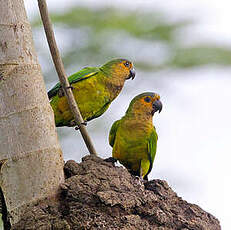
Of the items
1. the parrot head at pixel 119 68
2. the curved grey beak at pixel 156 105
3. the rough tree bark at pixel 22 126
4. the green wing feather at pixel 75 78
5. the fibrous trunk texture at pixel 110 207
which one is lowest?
the fibrous trunk texture at pixel 110 207

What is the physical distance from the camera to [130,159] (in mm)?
4734

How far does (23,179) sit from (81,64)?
488 cm

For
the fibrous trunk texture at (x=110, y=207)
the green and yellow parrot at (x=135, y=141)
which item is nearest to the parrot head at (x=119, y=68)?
the green and yellow parrot at (x=135, y=141)

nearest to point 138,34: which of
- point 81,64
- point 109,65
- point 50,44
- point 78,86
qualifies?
point 81,64

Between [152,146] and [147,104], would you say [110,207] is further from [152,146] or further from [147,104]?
[147,104]

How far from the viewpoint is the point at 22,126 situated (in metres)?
2.31

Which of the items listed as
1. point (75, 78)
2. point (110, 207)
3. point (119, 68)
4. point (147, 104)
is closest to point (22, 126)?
point (110, 207)

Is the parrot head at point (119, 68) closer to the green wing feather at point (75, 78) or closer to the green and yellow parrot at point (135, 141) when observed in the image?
the green wing feather at point (75, 78)

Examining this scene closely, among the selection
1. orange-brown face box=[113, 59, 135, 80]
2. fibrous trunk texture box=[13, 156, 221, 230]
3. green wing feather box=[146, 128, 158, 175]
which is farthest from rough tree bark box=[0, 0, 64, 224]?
orange-brown face box=[113, 59, 135, 80]

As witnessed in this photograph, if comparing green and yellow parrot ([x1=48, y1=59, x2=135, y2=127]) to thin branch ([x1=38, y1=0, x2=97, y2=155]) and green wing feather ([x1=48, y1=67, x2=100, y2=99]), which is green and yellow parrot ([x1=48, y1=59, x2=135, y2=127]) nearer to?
green wing feather ([x1=48, y1=67, x2=100, y2=99])

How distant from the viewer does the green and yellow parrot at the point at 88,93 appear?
470cm

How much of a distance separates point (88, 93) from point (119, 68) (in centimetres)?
71

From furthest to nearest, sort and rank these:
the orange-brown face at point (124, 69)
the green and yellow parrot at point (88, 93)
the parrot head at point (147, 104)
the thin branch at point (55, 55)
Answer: the orange-brown face at point (124, 69) → the parrot head at point (147, 104) → the green and yellow parrot at point (88, 93) → the thin branch at point (55, 55)

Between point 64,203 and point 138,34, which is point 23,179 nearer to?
point 64,203
